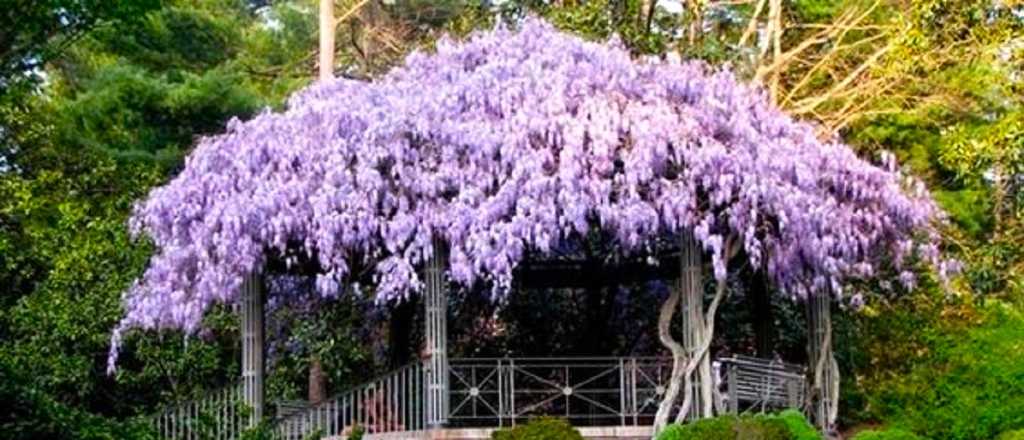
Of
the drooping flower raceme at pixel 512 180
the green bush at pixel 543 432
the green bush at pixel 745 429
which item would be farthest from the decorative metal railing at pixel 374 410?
the green bush at pixel 745 429

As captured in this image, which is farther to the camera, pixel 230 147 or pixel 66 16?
pixel 66 16

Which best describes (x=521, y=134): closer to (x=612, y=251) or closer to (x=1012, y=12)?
(x=612, y=251)

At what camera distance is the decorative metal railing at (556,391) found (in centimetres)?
1371

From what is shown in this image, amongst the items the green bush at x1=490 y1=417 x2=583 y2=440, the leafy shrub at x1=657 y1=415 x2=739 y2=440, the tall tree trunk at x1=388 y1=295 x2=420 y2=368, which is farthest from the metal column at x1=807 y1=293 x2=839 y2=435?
the tall tree trunk at x1=388 y1=295 x2=420 y2=368

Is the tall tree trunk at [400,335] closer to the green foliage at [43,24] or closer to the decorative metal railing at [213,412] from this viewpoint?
the decorative metal railing at [213,412]

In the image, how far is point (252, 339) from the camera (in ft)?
44.7

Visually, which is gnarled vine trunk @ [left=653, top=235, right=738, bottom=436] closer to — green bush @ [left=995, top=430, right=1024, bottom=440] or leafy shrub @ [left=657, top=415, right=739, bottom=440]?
leafy shrub @ [left=657, top=415, right=739, bottom=440]

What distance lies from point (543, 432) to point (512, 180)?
2.50m

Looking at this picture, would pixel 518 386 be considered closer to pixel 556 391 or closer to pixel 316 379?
pixel 556 391

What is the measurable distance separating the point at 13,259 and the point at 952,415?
11.0 m

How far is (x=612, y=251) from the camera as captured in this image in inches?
577

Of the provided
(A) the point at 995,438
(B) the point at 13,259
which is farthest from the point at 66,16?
(A) the point at 995,438

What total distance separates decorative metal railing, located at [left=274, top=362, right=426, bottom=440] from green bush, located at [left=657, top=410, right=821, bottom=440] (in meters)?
2.60

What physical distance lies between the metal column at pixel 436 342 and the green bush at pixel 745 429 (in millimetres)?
2159
